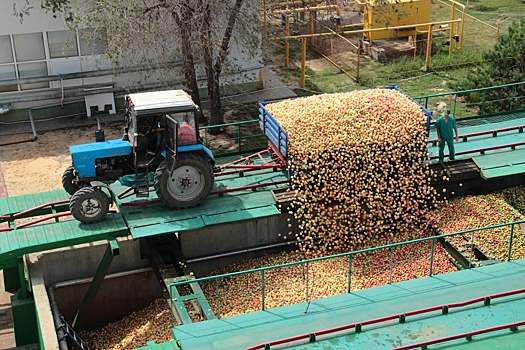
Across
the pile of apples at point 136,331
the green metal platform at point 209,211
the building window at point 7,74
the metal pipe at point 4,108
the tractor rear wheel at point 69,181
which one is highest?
the building window at point 7,74

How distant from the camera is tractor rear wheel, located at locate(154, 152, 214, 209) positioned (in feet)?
49.8

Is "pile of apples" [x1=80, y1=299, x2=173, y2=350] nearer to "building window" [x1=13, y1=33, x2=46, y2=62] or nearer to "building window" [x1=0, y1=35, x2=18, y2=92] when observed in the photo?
"building window" [x1=0, y1=35, x2=18, y2=92]

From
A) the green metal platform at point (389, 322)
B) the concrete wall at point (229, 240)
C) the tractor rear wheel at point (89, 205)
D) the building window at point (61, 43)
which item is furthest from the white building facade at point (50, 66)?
the green metal platform at point (389, 322)

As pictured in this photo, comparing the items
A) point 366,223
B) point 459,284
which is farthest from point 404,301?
point 366,223

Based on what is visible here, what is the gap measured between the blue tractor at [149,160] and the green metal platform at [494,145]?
6083 millimetres

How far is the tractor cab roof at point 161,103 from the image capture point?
14922 millimetres

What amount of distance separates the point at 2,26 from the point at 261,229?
35.6ft

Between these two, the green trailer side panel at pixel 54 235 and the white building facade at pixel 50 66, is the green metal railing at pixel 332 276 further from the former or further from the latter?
Result: the white building facade at pixel 50 66

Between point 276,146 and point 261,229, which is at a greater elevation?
point 276,146

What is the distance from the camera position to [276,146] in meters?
17.0

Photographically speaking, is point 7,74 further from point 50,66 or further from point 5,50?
point 50,66

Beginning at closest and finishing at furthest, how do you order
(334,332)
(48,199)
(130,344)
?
(334,332)
(130,344)
(48,199)

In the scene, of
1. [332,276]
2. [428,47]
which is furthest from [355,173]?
[428,47]

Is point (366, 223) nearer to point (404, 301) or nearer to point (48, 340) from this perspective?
point (404, 301)
